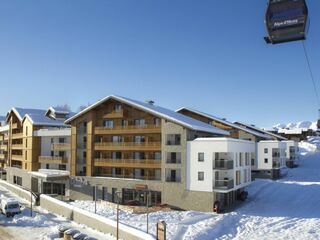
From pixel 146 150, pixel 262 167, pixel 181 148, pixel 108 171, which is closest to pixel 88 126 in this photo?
pixel 108 171

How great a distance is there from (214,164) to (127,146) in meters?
13.6

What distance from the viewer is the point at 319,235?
32938 millimetres

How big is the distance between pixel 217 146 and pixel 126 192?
15.4 meters

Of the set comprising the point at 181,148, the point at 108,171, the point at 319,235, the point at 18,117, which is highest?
the point at 18,117

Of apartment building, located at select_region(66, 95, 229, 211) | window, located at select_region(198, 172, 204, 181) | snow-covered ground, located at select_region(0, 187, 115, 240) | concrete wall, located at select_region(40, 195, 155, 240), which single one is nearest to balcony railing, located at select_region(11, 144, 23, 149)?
apartment building, located at select_region(66, 95, 229, 211)

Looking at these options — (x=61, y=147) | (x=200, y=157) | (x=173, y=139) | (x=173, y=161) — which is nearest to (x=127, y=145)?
(x=173, y=139)

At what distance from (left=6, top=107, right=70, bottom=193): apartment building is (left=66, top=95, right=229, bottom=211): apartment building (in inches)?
339

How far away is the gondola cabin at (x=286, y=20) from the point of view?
16.0m

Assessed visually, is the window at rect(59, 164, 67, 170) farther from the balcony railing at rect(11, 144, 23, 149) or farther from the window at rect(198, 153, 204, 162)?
the window at rect(198, 153, 204, 162)

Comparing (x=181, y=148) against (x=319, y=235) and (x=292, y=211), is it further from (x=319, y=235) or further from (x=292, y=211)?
(x=319, y=235)

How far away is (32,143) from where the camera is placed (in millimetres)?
67062

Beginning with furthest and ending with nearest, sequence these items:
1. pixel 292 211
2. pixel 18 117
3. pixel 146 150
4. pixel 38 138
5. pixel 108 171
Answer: pixel 18 117 < pixel 38 138 < pixel 108 171 < pixel 146 150 < pixel 292 211

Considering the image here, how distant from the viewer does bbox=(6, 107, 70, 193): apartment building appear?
6531cm

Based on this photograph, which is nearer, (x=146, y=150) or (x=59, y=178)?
(x=146, y=150)
